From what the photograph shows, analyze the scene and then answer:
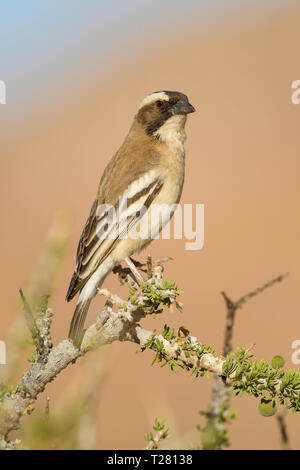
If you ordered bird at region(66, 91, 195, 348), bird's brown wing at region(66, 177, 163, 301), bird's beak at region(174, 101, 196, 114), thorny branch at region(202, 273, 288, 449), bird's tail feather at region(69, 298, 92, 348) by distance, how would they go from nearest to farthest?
thorny branch at region(202, 273, 288, 449), bird's tail feather at region(69, 298, 92, 348), bird's brown wing at region(66, 177, 163, 301), bird at region(66, 91, 195, 348), bird's beak at region(174, 101, 196, 114)

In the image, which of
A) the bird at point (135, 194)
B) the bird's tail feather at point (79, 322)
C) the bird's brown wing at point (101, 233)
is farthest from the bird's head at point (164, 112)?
the bird's tail feather at point (79, 322)

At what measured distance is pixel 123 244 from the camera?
4.52 metres

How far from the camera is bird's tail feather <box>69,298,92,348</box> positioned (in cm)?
276

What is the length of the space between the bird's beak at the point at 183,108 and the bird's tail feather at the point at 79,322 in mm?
2071

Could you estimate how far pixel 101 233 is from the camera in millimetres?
4387

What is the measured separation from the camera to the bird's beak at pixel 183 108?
205 inches

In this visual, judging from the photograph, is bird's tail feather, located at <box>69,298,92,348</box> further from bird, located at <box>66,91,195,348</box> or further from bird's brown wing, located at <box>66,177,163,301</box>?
bird's brown wing, located at <box>66,177,163,301</box>

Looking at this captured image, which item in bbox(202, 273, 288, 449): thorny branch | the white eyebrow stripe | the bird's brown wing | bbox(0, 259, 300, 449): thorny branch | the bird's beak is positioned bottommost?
bbox(202, 273, 288, 449): thorny branch

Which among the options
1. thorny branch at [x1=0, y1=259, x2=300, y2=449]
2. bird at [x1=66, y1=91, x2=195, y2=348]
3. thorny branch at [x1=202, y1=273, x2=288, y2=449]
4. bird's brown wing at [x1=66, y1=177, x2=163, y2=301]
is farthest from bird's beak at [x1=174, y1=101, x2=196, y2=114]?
thorny branch at [x1=202, y1=273, x2=288, y2=449]

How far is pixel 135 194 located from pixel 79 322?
1.65 meters

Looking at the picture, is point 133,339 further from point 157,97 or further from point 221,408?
point 157,97

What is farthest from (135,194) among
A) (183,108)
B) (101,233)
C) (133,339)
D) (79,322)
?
(133,339)

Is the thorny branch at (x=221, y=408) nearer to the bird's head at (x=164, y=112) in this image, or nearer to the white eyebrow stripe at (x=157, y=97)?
the bird's head at (x=164, y=112)

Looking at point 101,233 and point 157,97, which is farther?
point 157,97
